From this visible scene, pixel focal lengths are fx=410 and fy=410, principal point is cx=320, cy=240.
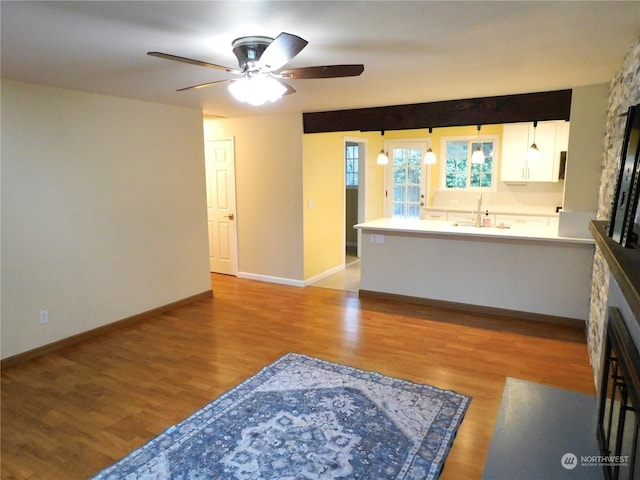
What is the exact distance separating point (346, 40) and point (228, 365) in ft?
8.38

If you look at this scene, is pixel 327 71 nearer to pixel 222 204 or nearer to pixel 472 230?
pixel 472 230

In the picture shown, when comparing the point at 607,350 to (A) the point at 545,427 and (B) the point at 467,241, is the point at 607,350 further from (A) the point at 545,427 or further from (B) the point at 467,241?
(B) the point at 467,241

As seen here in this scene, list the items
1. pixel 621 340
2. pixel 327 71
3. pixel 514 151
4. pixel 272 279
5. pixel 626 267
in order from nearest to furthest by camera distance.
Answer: pixel 626 267, pixel 621 340, pixel 327 71, pixel 272 279, pixel 514 151

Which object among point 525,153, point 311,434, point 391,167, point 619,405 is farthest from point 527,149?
point 311,434

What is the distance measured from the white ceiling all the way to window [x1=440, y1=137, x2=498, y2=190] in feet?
10.8

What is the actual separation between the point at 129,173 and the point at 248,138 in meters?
1.89

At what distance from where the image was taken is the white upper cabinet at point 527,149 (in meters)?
5.98

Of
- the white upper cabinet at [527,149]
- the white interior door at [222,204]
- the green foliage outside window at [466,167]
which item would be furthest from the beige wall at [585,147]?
the white interior door at [222,204]

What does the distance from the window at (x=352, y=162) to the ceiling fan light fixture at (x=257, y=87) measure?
4780 mm

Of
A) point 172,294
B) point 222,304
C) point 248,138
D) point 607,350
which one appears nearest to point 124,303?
point 172,294

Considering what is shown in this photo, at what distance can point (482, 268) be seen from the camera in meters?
4.47

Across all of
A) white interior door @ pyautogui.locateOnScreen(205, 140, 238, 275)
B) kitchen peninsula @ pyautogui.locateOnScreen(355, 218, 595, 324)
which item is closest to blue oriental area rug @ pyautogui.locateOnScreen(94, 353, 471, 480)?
kitchen peninsula @ pyautogui.locateOnScreen(355, 218, 595, 324)

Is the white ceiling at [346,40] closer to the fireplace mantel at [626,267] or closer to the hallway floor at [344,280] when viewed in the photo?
the fireplace mantel at [626,267]

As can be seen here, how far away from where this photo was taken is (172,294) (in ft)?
15.8
